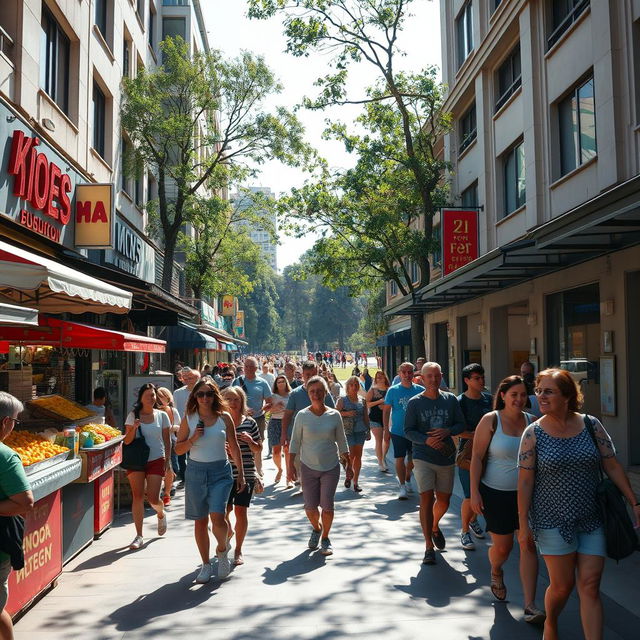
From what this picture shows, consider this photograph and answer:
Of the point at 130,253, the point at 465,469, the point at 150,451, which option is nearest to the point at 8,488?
the point at 150,451

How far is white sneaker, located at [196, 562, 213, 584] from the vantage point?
5895mm

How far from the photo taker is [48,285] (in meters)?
5.77

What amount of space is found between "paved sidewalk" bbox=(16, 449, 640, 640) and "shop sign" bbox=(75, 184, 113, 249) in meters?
6.40

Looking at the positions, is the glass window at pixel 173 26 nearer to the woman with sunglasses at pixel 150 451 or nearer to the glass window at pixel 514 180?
the glass window at pixel 514 180

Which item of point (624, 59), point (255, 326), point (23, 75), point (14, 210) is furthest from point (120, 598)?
point (255, 326)

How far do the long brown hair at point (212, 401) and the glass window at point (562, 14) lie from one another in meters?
11.3

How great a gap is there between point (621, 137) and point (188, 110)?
14.0 metres

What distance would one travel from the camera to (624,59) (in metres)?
11.6

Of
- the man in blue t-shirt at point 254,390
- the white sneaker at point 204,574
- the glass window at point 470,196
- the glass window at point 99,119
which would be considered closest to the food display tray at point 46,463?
the white sneaker at point 204,574

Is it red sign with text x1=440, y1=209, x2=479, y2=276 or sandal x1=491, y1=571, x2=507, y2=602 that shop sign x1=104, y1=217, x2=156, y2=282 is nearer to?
red sign with text x1=440, y1=209, x2=479, y2=276

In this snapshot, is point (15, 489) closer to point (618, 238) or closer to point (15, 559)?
point (15, 559)

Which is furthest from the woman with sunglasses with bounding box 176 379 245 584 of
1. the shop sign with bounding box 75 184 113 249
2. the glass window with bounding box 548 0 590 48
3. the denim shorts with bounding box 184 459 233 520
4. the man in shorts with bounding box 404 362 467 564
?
the glass window with bounding box 548 0 590 48

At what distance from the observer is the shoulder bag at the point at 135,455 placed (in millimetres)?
7316

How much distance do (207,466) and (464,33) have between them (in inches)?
821
